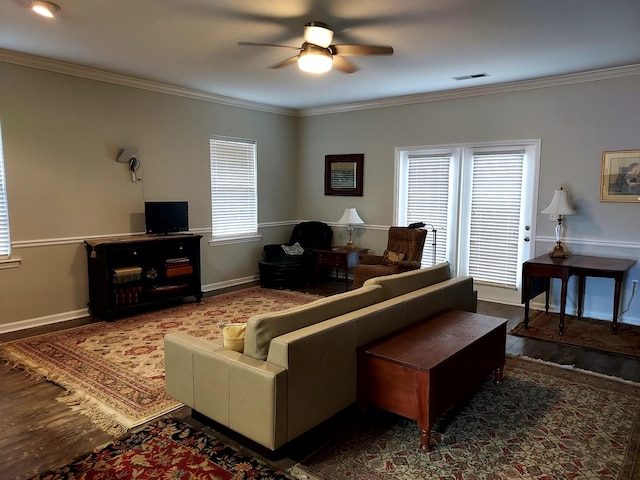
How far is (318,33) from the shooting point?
3.34m

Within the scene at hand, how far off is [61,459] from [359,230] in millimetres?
5227

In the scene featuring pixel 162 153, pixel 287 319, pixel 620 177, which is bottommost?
pixel 287 319

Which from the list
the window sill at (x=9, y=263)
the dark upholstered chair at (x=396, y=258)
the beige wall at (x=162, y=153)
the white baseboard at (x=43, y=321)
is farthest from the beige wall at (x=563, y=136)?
the window sill at (x=9, y=263)

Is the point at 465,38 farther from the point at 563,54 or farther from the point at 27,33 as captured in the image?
the point at 27,33

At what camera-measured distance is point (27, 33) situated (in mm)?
3762

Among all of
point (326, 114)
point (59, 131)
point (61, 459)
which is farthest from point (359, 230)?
point (61, 459)

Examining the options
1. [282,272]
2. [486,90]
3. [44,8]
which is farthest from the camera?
[282,272]

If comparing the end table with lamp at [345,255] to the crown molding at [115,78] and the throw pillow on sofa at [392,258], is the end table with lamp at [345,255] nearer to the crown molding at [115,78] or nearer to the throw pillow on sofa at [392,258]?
the throw pillow on sofa at [392,258]

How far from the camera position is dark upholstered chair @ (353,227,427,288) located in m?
5.53

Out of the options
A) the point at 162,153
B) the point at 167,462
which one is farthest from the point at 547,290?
the point at 162,153

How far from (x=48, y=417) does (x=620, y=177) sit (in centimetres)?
564

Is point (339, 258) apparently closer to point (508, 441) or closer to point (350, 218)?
point (350, 218)

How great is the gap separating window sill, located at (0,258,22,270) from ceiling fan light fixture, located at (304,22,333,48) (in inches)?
143

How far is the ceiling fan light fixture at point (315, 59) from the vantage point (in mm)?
3401
